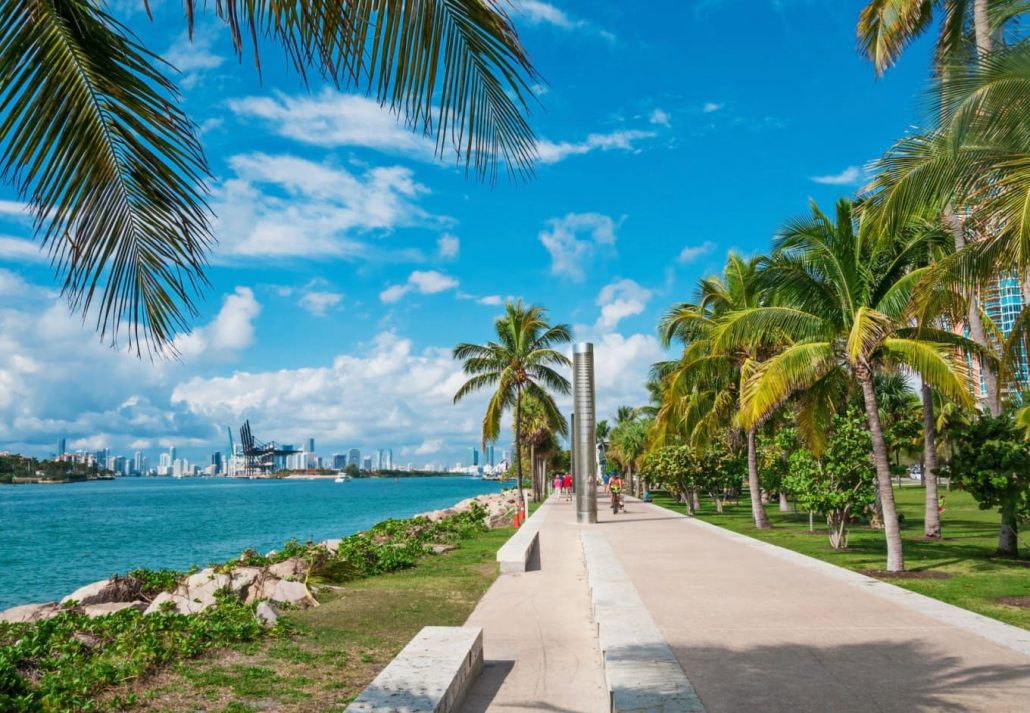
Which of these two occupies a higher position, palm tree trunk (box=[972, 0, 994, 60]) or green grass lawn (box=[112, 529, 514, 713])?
palm tree trunk (box=[972, 0, 994, 60])

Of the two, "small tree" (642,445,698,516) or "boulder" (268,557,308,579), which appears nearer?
"boulder" (268,557,308,579)

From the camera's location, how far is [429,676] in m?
5.41

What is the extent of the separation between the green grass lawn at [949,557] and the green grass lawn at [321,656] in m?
6.30

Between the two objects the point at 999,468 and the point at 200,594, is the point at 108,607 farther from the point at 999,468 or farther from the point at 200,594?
the point at 999,468

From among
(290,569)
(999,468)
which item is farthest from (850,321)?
(290,569)

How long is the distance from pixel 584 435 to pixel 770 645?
16.8 meters

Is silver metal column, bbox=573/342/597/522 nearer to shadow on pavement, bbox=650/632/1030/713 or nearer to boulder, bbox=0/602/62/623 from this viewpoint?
boulder, bbox=0/602/62/623

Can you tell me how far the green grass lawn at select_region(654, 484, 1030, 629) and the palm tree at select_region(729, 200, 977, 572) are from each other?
1.27 m

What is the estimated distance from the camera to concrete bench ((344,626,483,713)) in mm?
4797

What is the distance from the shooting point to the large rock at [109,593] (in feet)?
43.0

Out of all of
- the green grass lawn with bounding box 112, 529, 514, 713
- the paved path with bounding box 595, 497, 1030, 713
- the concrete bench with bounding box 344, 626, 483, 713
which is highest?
the concrete bench with bounding box 344, 626, 483, 713

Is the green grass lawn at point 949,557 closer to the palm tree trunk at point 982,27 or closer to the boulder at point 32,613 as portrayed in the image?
the palm tree trunk at point 982,27

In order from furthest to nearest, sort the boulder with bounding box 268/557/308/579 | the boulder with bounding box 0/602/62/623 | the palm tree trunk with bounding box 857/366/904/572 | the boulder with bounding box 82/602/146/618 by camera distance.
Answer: the palm tree trunk with bounding box 857/366/904/572 < the boulder with bounding box 268/557/308/579 < the boulder with bounding box 0/602/62/623 < the boulder with bounding box 82/602/146/618

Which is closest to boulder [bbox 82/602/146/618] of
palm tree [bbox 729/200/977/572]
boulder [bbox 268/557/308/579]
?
boulder [bbox 268/557/308/579]
